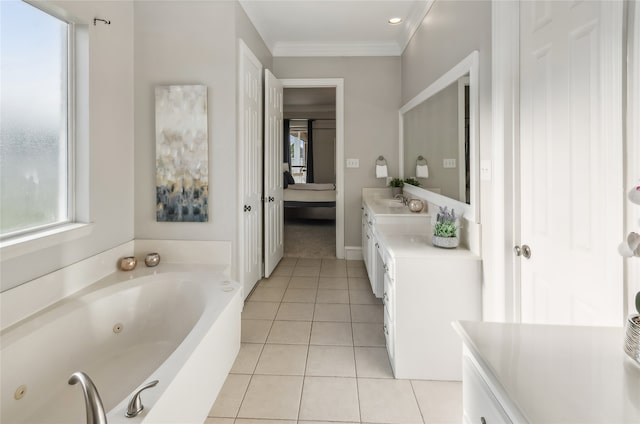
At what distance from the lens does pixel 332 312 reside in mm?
2848

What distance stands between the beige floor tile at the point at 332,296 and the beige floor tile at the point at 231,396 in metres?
1.25

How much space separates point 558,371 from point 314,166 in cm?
904

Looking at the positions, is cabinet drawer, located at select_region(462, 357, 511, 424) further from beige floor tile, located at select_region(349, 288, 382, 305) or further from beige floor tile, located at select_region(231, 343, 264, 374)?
beige floor tile, located at select_region(349, 288, 382, 305)

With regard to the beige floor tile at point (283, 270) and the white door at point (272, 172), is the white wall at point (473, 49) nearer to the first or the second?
the white door at point (272, 172)

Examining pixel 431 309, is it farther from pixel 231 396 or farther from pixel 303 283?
pixel 303 283

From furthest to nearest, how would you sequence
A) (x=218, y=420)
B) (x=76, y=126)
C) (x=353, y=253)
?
(x=353, y=253) < (x=76, y=126) < (x=218, y=420)

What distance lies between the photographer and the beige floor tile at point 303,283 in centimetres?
346

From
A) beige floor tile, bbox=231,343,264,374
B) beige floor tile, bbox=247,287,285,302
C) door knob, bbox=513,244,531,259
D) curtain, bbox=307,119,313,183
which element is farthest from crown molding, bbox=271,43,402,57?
curtain, bbox=307,119,313,183

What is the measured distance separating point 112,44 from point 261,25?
164 cm

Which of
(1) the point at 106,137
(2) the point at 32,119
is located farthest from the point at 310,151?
(2) the point at 32,119

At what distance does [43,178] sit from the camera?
183 centimetres

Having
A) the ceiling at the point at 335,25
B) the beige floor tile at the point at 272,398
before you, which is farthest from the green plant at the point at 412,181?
the beige floor tile at the point at 272,398

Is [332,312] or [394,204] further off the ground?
[394,204]

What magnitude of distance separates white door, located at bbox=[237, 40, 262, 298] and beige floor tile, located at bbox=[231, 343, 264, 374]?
0.69 m
